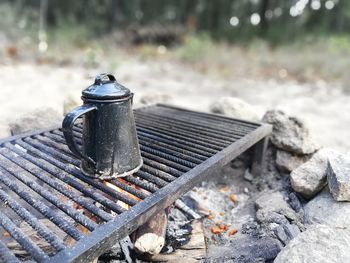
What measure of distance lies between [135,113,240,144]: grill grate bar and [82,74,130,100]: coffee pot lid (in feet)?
2.38

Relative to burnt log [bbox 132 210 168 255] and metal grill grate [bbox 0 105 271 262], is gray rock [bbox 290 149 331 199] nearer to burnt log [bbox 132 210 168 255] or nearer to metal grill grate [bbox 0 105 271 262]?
metal grill grate [bbox 0 105 271 262]

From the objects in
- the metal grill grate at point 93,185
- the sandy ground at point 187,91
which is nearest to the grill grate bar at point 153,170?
the metal grill grate at point 93,185

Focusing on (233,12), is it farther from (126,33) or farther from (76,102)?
(76,102)

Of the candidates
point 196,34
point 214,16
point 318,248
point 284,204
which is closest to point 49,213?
point 318,248

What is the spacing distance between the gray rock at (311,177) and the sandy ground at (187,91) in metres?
0.90

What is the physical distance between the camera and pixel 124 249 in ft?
4.96

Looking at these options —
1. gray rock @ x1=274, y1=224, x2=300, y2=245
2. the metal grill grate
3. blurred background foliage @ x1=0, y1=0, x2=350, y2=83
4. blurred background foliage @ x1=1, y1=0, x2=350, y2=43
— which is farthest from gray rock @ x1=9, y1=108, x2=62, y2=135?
blurred background foliage @ x1=1, y1=0, x2=350, y2=43

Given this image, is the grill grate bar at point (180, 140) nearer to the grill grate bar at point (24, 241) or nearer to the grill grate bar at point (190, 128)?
the grill grate bar at point (190, 128)

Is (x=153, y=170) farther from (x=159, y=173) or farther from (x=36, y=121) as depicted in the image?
(x=36, y=121)

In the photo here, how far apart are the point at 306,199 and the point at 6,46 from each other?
6228mm

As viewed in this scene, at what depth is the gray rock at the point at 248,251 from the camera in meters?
1.38

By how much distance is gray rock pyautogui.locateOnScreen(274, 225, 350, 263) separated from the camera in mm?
1158

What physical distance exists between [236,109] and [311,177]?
90cm

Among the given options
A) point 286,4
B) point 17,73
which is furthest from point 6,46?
point 286,4
